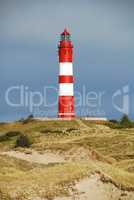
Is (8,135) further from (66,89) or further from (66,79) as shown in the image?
(66,79)

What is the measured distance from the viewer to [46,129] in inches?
4304

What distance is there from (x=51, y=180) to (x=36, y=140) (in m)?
51.2

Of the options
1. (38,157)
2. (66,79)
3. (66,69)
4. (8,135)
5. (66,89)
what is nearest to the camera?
(38,157)

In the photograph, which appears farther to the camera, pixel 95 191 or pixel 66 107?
pixel 66 107

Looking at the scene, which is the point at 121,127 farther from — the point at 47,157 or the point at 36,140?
the point at 47,157

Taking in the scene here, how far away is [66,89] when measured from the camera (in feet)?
384

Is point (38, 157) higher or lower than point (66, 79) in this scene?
lower

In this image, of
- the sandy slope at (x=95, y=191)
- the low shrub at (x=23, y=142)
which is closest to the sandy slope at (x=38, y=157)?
the low shrub at (x=23, y=142)

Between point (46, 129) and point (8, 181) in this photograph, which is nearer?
point (8, 181)

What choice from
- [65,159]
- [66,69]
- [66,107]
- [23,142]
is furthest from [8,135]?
[65,159]

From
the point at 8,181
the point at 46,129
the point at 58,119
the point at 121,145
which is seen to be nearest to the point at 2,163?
the point at 8,181

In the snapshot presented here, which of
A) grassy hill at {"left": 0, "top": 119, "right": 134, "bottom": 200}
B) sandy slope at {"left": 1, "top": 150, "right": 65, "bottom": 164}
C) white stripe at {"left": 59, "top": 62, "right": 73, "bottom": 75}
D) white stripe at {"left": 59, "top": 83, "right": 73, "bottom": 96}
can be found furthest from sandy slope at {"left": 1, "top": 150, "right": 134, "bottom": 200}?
white stripe at {"left": 59, "top": 62, "right": 73, "bottom": 75}

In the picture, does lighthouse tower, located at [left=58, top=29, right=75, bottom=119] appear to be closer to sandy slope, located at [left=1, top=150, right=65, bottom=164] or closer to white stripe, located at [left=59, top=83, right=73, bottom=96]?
white stripe, located at [left=59, top=83, right=73, bottom=96]

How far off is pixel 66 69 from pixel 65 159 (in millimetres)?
51224
